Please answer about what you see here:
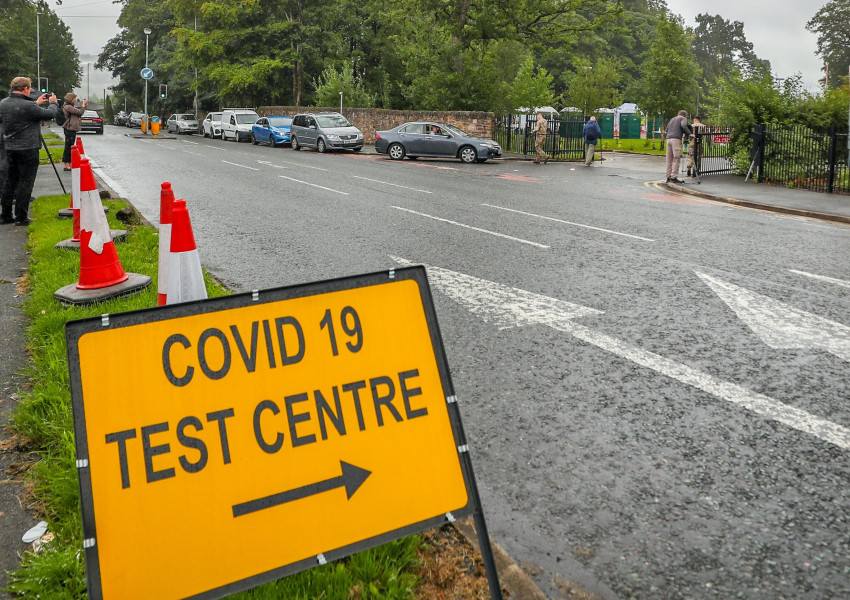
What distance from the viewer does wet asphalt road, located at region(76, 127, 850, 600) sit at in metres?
3.12

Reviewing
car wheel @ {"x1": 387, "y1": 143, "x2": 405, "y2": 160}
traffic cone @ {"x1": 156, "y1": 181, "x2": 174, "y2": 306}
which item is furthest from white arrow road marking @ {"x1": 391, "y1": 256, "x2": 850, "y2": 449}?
car wheel @ {"x1": 387, "y1": 143, "x2": 405, "y2": 160}

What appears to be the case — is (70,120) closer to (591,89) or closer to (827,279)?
(827,279)

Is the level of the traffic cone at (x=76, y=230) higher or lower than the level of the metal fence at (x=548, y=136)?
lower

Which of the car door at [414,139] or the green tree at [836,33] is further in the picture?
the green tree at [836,33]

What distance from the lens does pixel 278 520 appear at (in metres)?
2.44

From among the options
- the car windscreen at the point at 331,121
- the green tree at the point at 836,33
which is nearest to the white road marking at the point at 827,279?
the car windscreen at the point at 331,121

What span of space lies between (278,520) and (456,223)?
9658 millimetres

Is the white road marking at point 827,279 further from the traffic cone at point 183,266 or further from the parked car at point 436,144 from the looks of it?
the parked car at point 436,144

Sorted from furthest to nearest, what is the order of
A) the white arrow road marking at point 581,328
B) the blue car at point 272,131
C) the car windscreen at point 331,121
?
1. the blue car at point 272,131
2. the car windscreen at point 331,121
3. the white arrow road marking at point 581,328

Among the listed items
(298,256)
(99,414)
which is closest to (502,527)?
(99,414)

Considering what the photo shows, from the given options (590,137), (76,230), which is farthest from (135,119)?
(76,230)

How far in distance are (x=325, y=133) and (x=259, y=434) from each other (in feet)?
108

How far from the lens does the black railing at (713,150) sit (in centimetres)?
2225

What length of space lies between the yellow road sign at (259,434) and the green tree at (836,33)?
90.7m
